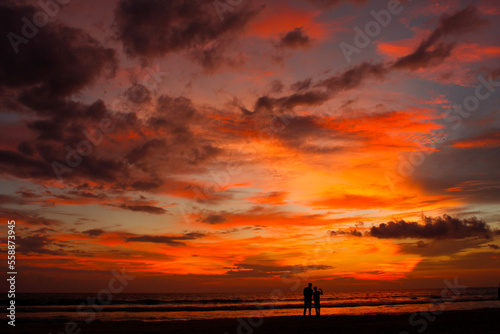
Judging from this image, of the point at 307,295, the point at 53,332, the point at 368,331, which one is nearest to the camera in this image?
the point at 368,331

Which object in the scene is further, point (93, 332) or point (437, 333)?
point (93, 332)

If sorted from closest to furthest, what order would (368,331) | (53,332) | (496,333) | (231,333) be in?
(496,333) < (368,331) < (231,333) < (53,332)

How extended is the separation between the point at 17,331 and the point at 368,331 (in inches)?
804

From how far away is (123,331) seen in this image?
22.0 meters

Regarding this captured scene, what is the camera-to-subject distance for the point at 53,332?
2245 centimetres

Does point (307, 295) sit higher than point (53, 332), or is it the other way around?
point (307, 295)

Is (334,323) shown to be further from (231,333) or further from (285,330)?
(231,333)

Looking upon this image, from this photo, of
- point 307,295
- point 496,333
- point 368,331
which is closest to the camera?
point 496,333

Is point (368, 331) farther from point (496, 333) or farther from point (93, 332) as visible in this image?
point (93, 332)

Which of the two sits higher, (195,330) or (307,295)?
(307,295)

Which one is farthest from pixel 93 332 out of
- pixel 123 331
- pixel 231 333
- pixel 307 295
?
pixel 307 295

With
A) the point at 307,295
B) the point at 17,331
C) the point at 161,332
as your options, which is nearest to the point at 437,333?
the point at 307,295

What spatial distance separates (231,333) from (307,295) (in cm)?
813

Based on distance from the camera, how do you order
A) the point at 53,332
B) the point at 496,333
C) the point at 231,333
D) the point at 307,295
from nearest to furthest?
the point at 496,333 < the point at 231,333 < the point at 53,332 < the point at 307,295
